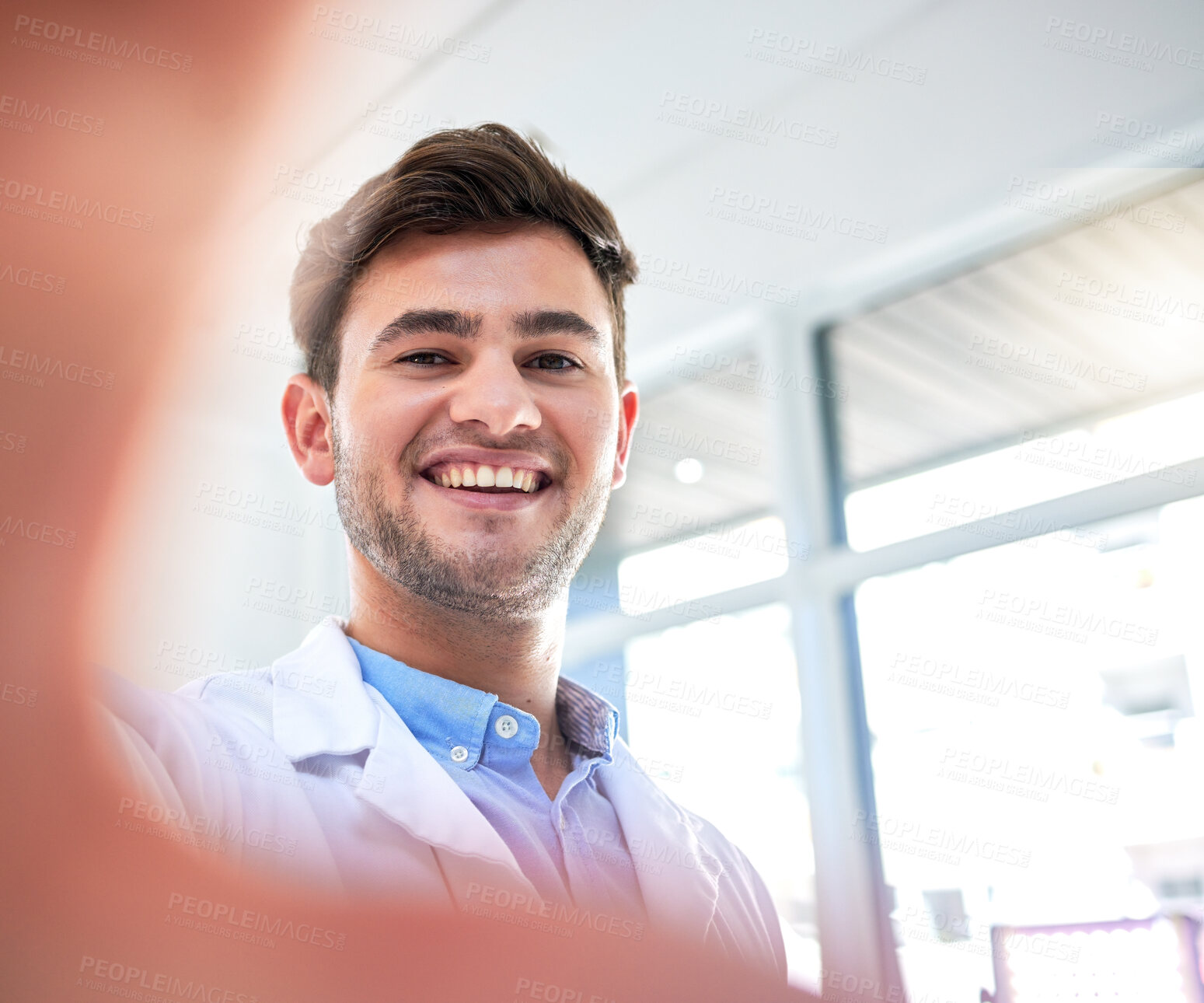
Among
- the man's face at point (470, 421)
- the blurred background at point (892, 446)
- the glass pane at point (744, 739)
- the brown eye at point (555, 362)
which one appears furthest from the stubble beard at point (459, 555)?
the glass pane at point (744, 739)

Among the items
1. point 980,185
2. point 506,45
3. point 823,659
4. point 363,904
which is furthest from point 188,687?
point 980,185

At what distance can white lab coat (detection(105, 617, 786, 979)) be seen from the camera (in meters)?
0.49

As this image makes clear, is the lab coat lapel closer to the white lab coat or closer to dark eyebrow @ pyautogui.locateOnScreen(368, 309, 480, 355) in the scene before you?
the white lab coat

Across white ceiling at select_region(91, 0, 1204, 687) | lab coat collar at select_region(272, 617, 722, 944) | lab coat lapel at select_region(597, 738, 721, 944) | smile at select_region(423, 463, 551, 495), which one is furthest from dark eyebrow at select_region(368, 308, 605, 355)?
white ceiling at select_region(91, 0, 1204, 687)

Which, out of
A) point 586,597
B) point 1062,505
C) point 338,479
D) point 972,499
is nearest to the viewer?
point 338,479

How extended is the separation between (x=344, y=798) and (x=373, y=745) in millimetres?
42

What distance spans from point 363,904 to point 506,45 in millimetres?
1995

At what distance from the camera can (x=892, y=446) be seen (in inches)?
99.5

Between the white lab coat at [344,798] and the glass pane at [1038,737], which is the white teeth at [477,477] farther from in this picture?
the glass pane at [1038,737]

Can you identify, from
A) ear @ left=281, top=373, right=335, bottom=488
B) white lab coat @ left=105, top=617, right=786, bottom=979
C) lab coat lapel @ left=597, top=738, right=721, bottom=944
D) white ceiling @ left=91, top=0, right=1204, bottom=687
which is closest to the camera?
white lab coat @ left=105, top=617, right=786, bottom=979

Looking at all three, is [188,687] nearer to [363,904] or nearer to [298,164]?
[363,904]

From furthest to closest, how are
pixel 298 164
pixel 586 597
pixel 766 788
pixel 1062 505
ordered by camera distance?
pixel 586 597, pixel 766 788, pixel 1062 505, pixel 298 164

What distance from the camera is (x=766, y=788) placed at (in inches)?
97.0

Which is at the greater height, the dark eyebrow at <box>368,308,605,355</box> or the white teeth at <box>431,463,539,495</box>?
the dark eyebrow at <box>368,308,605,355</box>
